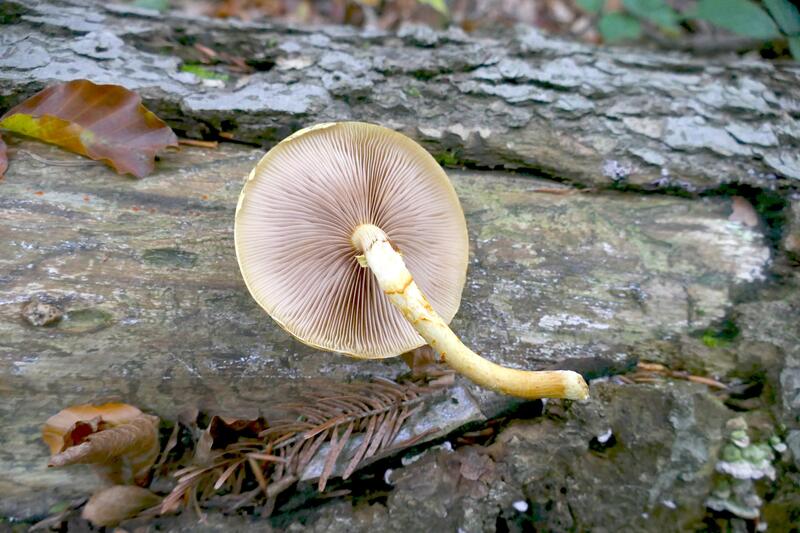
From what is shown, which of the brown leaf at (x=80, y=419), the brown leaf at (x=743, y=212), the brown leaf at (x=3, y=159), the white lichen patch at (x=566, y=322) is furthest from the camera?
the brown leaf at (x=743, y=212)

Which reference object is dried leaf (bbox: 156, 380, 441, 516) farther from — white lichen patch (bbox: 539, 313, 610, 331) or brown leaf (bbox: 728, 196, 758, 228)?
brown leaf (bbox: 728, 196, 758, 228)

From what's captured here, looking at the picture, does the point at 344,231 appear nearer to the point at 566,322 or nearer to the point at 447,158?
the point at 447,158

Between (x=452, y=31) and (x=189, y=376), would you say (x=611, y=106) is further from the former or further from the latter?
(x=189, y=376)

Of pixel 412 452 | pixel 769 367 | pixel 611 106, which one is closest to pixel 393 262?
pixel 412 452

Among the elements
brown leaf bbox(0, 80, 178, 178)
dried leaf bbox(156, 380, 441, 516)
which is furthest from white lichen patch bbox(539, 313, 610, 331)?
brown leaf bbox(0, 80, 178, 178)

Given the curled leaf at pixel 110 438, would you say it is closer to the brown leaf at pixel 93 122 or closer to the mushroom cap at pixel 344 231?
the mushroom cap at pixel 344 231

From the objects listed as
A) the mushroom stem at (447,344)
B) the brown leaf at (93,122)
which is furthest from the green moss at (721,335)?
the brown leaf at (93,122)

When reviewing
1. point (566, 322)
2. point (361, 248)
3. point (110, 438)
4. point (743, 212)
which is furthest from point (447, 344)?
point (743, 212)
